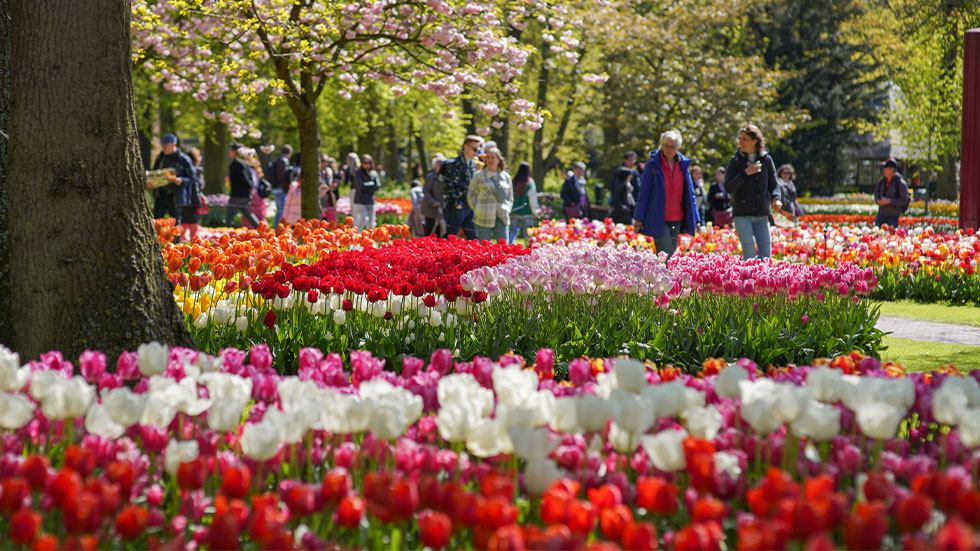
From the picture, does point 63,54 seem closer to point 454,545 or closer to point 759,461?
point 454,545

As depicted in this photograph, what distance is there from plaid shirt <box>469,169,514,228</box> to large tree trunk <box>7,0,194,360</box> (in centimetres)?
715

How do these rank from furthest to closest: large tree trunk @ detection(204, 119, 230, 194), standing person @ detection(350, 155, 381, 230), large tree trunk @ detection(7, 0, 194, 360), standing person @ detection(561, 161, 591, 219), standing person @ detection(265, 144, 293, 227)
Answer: large tree trunk @ detection(204, 119, 230, 194), standing person @ detection(561, 161, 591, 219), standing person @ detection(265, 144, 293, 227), standing person @ detection(350, 155, 381, 230), large tree trunk @ detection(7, 0, 194, 360)

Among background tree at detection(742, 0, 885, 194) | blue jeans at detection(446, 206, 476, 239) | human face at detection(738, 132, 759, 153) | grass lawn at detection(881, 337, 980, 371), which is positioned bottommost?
grass lawn at detection(881, 337, 980, 371)

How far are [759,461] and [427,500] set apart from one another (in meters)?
1.03

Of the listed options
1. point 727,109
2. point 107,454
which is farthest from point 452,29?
point 727,109

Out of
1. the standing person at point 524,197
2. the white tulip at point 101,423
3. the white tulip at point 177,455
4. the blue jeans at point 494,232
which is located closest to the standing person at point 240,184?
the standing person at point 524,197

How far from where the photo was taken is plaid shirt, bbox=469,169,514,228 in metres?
11.7

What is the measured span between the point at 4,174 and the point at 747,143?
6983mm

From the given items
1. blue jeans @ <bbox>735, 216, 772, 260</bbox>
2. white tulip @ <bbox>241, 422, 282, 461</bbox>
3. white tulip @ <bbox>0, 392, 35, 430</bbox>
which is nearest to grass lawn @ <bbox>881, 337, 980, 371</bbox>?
blue jeans @ <bbox>735, 216, 772, 260</bbox>

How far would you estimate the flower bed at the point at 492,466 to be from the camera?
2238 mm

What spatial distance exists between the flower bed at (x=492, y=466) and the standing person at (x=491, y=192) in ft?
27.8

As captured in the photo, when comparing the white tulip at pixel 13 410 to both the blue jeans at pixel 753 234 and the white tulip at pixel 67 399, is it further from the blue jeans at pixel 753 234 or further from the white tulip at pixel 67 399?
the blue jeans at pixel 753 234

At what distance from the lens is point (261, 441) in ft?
8.45

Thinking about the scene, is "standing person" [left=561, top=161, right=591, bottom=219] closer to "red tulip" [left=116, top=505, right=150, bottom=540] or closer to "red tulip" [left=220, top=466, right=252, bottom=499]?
"red tulip" [left=220, top=466, right=252, bottom=499]
